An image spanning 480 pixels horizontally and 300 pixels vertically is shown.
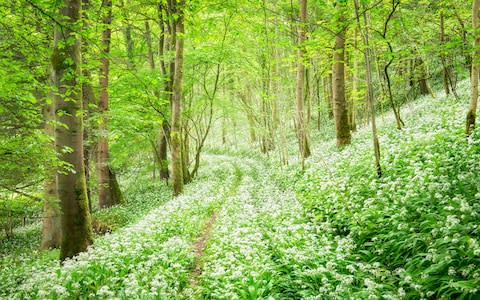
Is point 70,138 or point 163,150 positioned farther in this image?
point 163,150

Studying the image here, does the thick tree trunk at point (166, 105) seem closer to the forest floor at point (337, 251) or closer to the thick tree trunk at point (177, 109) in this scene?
the thick tree trunk at point (177, 109)

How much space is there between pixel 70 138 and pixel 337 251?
6398mm

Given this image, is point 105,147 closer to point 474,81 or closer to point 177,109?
point 177,109

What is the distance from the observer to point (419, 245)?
17.9 ft

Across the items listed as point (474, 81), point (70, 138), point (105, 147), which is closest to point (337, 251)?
point (474, 81)

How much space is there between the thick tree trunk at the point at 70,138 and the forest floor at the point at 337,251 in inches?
26.4

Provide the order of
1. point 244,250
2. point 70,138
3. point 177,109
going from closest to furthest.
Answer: point 244,250 → point 70,138 → point 177,109

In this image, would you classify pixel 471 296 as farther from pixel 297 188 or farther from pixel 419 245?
pixel 297 188

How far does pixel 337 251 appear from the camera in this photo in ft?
20.1

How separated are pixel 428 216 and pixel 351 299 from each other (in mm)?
2261

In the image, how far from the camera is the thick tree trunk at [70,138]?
24.3ft

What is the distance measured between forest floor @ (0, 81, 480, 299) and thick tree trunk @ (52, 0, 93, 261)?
26.4 inches

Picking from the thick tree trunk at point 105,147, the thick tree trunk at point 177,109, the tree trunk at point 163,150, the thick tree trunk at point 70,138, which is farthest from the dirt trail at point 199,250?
the tree trunk at point 163,150

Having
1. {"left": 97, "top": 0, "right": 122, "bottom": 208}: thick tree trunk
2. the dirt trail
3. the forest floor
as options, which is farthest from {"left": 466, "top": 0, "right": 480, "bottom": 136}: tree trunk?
{"left": 97, "top": 0, "right": 122, "bottom": 208}: thick tree trunk
